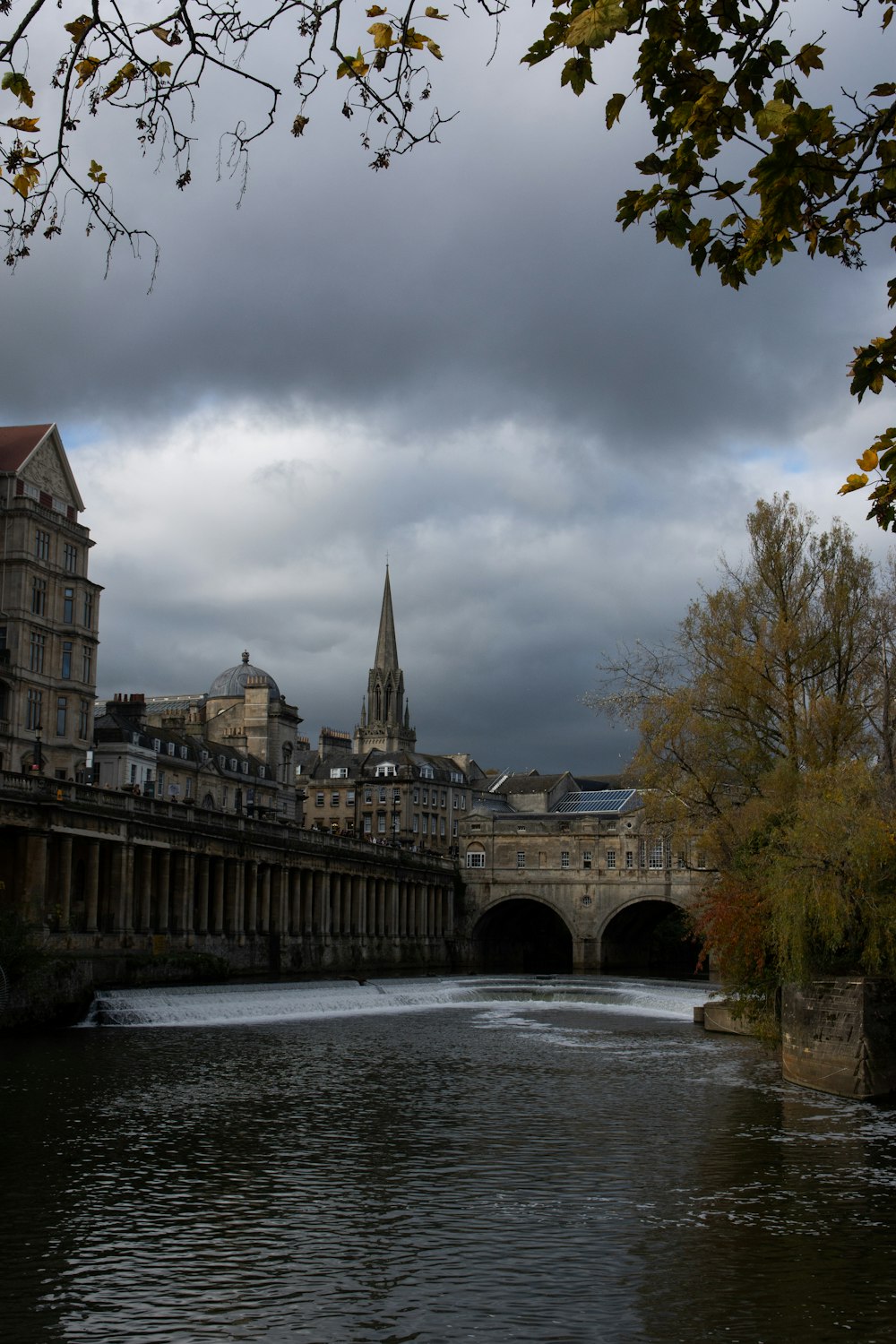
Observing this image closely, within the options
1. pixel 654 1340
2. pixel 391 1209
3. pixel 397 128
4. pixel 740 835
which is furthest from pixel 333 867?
pixel 397 128

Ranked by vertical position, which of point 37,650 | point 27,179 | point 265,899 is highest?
point 37,650

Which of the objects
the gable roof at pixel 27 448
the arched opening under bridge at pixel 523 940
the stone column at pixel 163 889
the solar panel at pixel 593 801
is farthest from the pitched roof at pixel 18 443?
the solar panel at pixel 593 801

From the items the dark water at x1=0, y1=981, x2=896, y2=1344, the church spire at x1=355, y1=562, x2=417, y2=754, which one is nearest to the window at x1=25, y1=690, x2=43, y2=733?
the dark water at x1=0, y1=981, x2=896, y2=1344

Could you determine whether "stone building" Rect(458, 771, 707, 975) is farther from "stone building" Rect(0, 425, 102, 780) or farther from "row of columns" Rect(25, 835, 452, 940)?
"stone building" Rect(0, 425, 102, 780)

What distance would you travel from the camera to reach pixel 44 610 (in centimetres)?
6656

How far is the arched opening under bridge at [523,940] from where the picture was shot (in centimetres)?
10294

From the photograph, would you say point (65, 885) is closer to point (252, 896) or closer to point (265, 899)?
point (252, 896)

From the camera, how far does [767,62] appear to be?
25.6 feet

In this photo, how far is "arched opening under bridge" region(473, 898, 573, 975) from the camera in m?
103

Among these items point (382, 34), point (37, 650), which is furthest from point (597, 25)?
point (37, 650)

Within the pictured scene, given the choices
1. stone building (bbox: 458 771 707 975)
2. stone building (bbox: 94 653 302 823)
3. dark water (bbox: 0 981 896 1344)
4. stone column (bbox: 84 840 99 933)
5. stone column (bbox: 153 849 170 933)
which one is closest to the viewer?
dark water (bbox: 0 981 896 1344)

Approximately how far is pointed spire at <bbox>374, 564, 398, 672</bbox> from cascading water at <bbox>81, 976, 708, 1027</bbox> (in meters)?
113

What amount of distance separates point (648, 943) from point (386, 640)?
8266 cm

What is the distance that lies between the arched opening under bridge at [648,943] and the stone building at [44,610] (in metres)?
45.0
